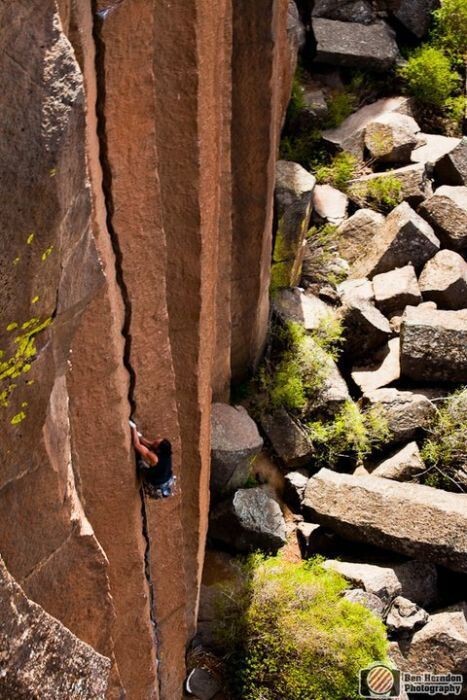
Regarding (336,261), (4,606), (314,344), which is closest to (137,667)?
(4,606)

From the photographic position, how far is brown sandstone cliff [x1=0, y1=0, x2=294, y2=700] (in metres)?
1.70

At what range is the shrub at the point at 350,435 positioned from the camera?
7023 millimetres

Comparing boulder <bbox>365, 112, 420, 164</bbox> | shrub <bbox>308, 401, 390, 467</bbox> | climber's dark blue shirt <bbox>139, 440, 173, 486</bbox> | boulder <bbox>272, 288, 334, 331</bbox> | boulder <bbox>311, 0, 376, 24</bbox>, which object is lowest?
shrub <bbox>308, 401, 390, 467</bbox>

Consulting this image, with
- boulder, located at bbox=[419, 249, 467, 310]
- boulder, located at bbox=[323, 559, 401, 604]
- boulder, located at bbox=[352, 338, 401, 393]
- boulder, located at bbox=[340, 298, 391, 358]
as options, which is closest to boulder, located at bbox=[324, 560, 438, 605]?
boulder, located at bbox=[323, 559, 401, 604]

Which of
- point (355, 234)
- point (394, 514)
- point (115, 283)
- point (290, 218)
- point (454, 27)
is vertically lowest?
point (394, 514)

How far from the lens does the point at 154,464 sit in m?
3.46

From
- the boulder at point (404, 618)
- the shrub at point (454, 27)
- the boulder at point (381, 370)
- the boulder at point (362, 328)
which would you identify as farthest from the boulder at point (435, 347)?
the shrub at point (454, 27)

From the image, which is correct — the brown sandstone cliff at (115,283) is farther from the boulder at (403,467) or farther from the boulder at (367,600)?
the boulder at (403,467)

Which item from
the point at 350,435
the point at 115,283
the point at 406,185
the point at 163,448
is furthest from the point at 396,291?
the point at 115,283

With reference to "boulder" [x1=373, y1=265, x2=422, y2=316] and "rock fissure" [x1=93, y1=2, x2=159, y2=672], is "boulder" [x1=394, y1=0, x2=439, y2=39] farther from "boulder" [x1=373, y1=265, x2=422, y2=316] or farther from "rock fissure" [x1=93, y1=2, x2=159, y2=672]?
"rock fissure" [x1=93, y1=2, x2=159, y2=672]

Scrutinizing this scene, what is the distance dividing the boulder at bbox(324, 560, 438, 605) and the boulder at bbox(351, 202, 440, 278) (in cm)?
289

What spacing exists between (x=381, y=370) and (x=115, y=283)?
479cm

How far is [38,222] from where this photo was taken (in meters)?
1.70

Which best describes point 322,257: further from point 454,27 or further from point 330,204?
point 454,27
